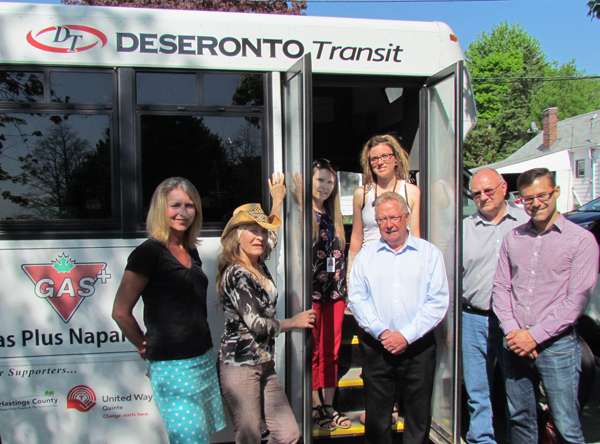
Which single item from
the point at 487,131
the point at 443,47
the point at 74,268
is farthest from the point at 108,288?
the point at 487,131

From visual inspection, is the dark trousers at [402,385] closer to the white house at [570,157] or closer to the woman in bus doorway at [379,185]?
the woman in bus doorway at [379,185]

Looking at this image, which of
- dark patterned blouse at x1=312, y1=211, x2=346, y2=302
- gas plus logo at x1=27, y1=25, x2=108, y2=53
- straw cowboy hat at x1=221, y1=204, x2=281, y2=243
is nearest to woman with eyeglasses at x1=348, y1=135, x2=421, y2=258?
dark patterned blouse at x1=312, y1=211, x2=346, y2=302

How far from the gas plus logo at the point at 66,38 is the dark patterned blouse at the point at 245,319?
67.0 inches

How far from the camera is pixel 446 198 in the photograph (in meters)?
3.15

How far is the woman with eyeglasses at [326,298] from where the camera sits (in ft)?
10.8

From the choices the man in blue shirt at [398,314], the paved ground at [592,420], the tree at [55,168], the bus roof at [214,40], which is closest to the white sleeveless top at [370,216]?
the man in blue shirt at [398,314]

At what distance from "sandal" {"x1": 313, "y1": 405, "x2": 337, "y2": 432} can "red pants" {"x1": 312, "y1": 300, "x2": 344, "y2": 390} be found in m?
0.16

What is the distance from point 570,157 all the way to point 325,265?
95.9 ft

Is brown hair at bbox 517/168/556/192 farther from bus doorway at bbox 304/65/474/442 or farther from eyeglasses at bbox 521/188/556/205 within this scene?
bus doorway at bbox 304/65/474/442

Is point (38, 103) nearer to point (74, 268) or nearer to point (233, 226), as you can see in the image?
point (74, 268)

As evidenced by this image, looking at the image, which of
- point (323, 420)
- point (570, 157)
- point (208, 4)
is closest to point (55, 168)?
point (323, 420)

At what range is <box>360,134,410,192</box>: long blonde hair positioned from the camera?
3.14 m

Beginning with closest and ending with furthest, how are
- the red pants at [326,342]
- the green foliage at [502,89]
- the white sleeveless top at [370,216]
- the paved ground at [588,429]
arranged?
the white sleeveless top at [370,216]
the red pants at [326,342]
the paved ground at [588,429]
the green foliage at [502,89]

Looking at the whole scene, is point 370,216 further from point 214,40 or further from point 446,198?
point 214,40
